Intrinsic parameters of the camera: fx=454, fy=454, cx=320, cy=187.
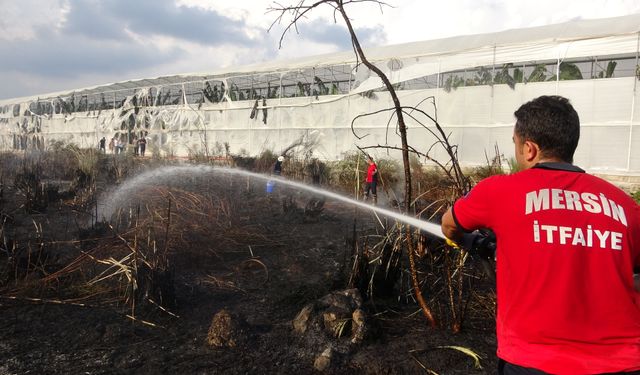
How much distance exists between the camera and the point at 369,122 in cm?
1495

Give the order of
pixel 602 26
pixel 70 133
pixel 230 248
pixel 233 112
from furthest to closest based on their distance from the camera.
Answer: pixel 70 133, pixel 233 112, pixel 602 26, pixel 230 248

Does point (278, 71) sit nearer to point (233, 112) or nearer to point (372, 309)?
point (233, 112)

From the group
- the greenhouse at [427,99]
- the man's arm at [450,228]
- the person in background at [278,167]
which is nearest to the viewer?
the man's arm at [450,228]

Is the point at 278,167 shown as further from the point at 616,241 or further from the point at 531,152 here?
the point at 616,241

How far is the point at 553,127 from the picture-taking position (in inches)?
60.7

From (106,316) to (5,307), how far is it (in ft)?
2.96

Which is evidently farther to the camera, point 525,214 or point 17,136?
point 17,136

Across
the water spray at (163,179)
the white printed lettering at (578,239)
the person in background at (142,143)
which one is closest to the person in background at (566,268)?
the white printed lettering at (578,239)

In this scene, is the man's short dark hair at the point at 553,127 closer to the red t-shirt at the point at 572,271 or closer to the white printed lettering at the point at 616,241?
the red t-shirt at the point at 572,271

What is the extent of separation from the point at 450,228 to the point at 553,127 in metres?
0.49

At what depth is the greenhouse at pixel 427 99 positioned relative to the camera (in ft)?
36.1

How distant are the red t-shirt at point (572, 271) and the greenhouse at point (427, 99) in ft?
14.6

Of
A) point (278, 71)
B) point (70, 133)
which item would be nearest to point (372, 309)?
point (278, 71)

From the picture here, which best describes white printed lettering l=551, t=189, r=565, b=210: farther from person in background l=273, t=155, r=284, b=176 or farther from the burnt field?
person in background l=273, t=155, r=284, b=176
